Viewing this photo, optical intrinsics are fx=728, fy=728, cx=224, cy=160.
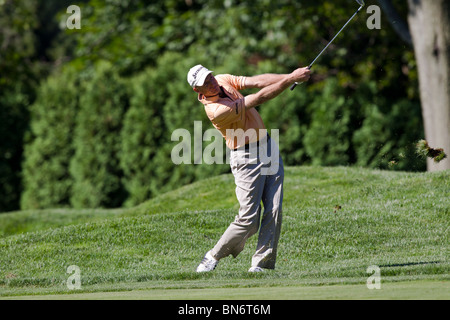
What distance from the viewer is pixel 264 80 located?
6.90 m

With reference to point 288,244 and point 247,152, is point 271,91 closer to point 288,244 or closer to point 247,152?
point 247,152

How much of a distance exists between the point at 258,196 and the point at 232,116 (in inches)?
33.7

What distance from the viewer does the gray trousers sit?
6.90 metres

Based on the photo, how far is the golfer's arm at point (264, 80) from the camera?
22.4 feet

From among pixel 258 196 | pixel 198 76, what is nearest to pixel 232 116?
pixel 198 76

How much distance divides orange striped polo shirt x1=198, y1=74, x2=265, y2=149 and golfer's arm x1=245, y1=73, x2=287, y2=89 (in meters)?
0.16

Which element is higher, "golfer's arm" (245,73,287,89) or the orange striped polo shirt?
"golfer's arm" (245,73,287,89)

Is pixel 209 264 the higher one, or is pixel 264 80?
pixel 264 80

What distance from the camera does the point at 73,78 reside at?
17.0m

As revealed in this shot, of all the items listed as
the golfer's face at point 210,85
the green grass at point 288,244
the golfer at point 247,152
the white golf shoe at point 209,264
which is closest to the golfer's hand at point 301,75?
the golfer at point 247,152

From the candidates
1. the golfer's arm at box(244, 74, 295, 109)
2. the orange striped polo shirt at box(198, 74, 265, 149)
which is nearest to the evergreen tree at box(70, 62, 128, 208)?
the orange striped polo shirt at box(198, 74, 265, 149)

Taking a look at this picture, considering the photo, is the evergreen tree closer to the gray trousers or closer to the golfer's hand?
the gray trousers

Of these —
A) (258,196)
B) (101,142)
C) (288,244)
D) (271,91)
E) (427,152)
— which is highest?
(271,91)
